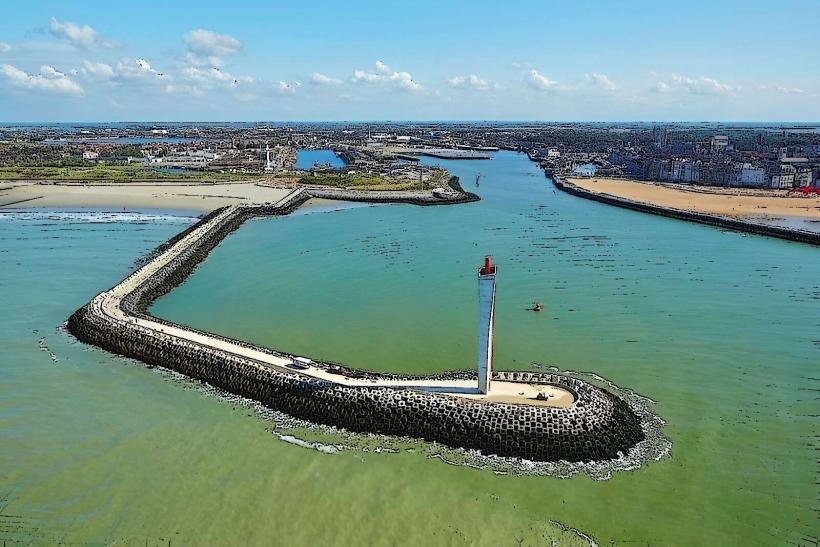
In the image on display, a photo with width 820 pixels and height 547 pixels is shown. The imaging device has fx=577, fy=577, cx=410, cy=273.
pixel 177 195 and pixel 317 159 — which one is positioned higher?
pixel 317 159

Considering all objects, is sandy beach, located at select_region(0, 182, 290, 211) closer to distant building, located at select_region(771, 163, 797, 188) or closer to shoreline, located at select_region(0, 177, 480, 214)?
shoreline, located at select_region(0, 177, 480, 214)

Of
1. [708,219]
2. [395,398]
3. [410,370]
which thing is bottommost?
[410,370]

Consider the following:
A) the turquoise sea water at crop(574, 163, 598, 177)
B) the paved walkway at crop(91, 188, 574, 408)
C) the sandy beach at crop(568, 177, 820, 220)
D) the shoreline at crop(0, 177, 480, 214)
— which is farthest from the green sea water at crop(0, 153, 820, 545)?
the turquoise sea water at crop(574, 163, 598, 177)

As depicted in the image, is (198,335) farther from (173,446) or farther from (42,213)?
(42,213)

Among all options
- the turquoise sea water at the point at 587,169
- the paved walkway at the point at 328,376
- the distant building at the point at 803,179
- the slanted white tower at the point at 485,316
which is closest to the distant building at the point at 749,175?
the distant building at the point at 803,179

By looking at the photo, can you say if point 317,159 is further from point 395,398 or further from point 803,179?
point 395,398

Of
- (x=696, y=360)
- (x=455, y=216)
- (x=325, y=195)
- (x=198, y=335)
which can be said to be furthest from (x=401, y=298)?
(x=325, y=195)

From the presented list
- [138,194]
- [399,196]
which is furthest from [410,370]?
[138,194]

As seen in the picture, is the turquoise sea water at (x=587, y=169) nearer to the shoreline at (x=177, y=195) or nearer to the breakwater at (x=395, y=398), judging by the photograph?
the shoreline at (x=177, y=195)
